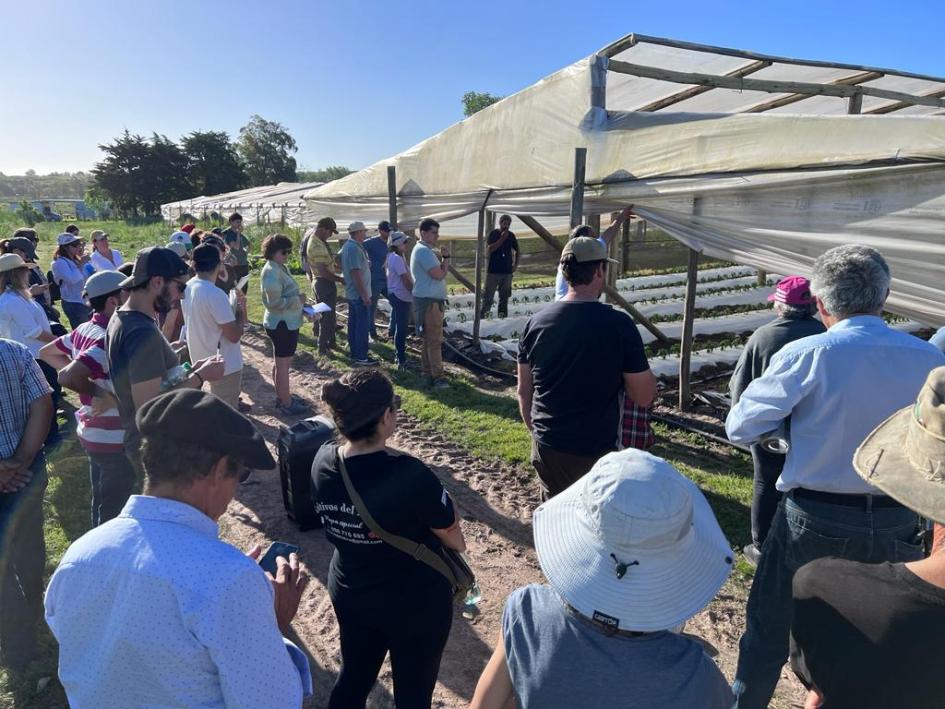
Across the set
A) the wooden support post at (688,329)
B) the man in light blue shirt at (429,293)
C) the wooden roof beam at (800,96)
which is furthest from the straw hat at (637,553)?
the wooden roof beam at (800,96)

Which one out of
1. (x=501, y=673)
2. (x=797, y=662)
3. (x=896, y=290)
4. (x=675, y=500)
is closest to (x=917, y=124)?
(x=896, y=290)

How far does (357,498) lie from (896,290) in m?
3.55

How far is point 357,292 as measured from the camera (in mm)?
7648

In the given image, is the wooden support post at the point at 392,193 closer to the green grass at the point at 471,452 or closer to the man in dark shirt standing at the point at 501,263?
the man in dark shirt standing at the point at 501,263

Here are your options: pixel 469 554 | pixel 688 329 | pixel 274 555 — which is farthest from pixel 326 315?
pixel 274 555

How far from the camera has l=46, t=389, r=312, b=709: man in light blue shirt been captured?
3.79 feet

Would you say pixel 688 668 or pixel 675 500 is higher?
pixel 675 500

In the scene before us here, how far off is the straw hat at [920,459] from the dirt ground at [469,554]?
1506 mm

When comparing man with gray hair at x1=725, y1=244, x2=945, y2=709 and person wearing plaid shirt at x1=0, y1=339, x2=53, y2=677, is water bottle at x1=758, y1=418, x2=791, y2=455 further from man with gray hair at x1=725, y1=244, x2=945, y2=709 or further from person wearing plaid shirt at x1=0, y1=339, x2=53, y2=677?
person wearing plaid shirt at x1=0, y1=339, x2=53, y2=677

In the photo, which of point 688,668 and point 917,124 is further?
point 917,124

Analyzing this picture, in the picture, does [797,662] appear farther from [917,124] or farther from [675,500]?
[917,124]

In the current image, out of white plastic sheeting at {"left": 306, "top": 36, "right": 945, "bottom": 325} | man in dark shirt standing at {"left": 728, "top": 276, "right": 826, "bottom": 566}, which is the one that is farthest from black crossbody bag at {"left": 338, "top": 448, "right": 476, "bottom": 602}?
white plastic sheeting at {"left": 306, "top": 36, "right": 945, "bottom": 325}

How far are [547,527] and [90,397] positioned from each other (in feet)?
9.47

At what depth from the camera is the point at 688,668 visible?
113 cm
